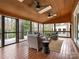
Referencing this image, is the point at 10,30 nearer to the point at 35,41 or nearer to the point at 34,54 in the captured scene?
the point at 35,41

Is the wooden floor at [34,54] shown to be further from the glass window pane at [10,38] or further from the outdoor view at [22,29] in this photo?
the outdoor view at [22,29]

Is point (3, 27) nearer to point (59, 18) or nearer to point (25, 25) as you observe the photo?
point (25, 25)

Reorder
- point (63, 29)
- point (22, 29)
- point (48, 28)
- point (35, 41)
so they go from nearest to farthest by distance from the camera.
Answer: point (35, 41)
point (22, 29)
point (63, 29)
point (48, 28)

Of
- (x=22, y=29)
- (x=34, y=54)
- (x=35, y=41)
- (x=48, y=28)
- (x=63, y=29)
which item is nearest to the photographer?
(x=34, y=54)

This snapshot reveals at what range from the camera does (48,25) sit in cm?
1560

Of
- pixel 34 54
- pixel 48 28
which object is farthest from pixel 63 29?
pixel 34 54

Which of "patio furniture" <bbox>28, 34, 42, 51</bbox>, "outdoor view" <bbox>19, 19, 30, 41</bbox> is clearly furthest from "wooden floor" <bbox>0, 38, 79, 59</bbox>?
"outdoor view" <bbox>19, 19, 30, 41</bbox>

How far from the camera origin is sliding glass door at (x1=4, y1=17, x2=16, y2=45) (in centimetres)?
796

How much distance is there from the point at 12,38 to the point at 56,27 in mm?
7844

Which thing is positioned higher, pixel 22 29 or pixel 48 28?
pixel 48 28

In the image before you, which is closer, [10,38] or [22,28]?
[10,38]

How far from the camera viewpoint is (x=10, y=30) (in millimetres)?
8500

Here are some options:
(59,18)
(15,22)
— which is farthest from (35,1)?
(59,18)

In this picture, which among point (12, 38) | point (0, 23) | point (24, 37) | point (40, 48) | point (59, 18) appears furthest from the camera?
point (59, 18)
